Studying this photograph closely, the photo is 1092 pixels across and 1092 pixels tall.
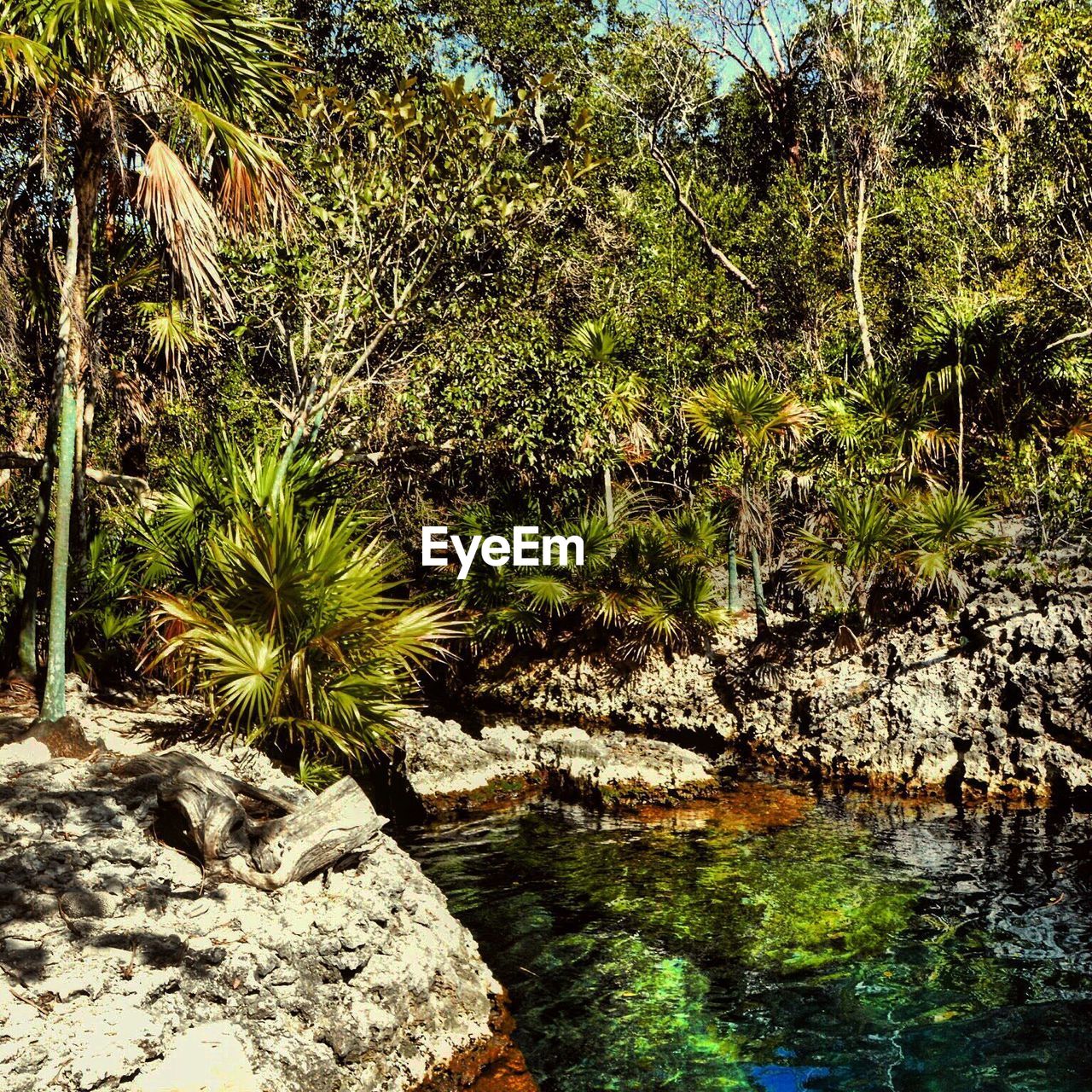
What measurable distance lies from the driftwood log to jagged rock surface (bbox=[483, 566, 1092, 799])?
7756 mm

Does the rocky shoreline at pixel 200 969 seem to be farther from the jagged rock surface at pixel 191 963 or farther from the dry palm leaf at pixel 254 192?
the dry palm leaf at pixel 254 192

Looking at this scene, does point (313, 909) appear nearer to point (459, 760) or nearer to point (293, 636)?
point (293, 636)

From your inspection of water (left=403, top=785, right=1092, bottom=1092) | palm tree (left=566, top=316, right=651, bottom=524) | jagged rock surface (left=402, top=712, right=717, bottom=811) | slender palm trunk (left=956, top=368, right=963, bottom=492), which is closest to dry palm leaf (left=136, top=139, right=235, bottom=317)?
water (left=403, top=785, right=1092, bottom=1092)

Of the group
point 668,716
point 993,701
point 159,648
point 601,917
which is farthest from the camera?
point 668,716

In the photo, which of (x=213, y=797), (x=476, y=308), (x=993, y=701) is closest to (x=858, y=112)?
(x=476, y=308)

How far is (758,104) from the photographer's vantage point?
25125 millimetres

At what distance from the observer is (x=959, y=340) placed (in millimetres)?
14594

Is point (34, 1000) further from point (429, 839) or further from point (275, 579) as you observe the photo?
point (429, 839)

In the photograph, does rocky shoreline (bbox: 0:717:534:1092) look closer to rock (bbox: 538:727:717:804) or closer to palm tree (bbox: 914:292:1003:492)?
rock (bbox: 538:727:717:804)

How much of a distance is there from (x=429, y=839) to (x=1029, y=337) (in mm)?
10980

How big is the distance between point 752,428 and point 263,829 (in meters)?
9.73

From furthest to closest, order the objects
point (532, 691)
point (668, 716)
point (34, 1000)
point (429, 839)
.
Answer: point (532, 691) → point (668, 716) → point (429, 839) → point (34, 1000)

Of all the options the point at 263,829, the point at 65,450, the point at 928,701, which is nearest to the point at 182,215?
the point at 65,450

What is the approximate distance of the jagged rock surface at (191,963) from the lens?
14.3 ft
